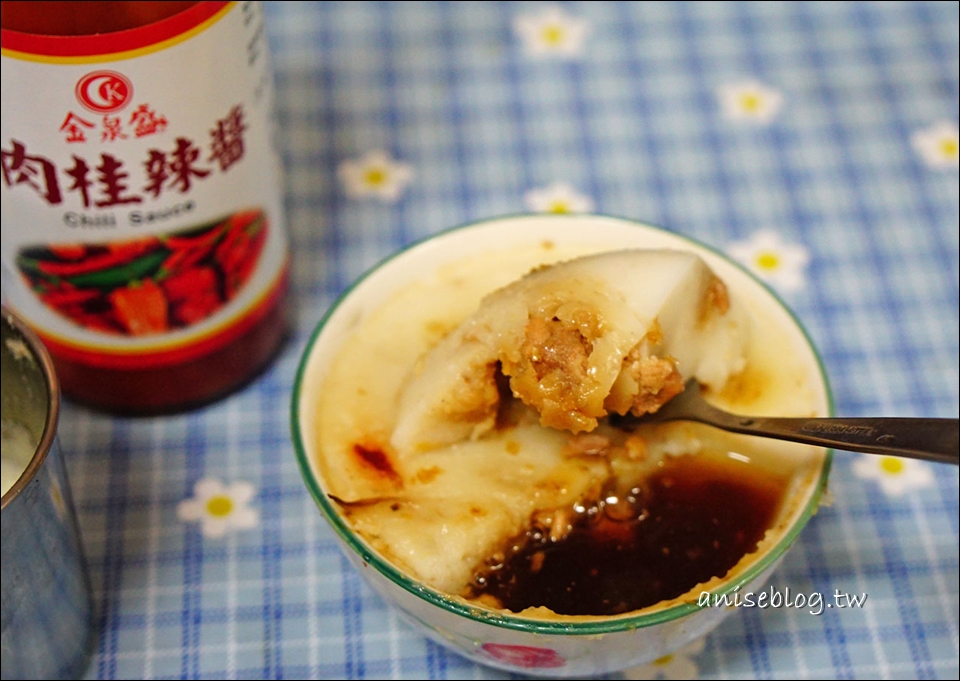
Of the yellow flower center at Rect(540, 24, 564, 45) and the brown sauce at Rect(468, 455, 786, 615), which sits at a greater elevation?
the yellow flower center at Rect(540, 24, 564, 45)

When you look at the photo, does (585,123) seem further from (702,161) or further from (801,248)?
(801,248)

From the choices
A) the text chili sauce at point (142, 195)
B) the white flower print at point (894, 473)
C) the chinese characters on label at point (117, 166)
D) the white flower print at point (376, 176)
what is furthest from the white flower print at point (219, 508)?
the white flower print at point (894, 473)

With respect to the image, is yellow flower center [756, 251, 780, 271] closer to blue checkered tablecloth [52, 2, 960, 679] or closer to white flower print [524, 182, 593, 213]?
blue checkered tablecloth [52, 2, 960, 679]

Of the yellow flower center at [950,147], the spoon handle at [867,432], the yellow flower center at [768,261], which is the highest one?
the spoon handle at [867,432]

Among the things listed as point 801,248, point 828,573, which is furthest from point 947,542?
point 801,248

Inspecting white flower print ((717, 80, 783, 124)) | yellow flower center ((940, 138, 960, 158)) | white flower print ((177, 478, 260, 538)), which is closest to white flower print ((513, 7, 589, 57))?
white flower print ((717, 80, 783, 124))

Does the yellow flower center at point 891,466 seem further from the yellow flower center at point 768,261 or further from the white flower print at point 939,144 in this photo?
the white flower print at point 939,144

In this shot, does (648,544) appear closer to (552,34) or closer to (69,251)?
(69,251)
